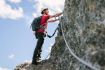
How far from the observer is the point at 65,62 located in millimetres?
15031

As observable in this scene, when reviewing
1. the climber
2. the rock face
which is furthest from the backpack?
the rock face

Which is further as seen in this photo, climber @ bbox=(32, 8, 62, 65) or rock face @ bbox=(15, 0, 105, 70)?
climber @ bbox=(32, 8, 62, 65)

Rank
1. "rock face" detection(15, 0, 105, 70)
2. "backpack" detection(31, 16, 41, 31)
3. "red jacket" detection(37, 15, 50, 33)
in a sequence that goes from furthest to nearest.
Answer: "backpack" detection(31, 16, 41, 31) < "red jacket" detection(37, 15, 50, 33) < "rock face" detection(15, 0, 105, 70)

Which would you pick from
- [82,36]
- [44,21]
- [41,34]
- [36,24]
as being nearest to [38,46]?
[41,34]

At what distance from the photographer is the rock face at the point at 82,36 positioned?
11453 millimetres

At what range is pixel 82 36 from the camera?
1323cm

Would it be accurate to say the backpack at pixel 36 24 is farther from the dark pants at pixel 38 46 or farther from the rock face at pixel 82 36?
the rock face at pixel 82 36

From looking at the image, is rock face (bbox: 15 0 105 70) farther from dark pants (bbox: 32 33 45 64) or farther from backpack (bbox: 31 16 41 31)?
backpack (bbox: 31 16 41 31)

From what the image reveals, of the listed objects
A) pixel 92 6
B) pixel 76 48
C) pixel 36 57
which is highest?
pixel 92 6

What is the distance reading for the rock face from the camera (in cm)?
1145

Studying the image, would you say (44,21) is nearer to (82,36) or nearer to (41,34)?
(41,34)

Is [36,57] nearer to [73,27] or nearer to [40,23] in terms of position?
[40,23]

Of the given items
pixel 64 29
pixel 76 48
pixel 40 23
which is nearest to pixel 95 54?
pixel 76 48

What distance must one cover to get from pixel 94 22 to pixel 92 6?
0.79 metres
